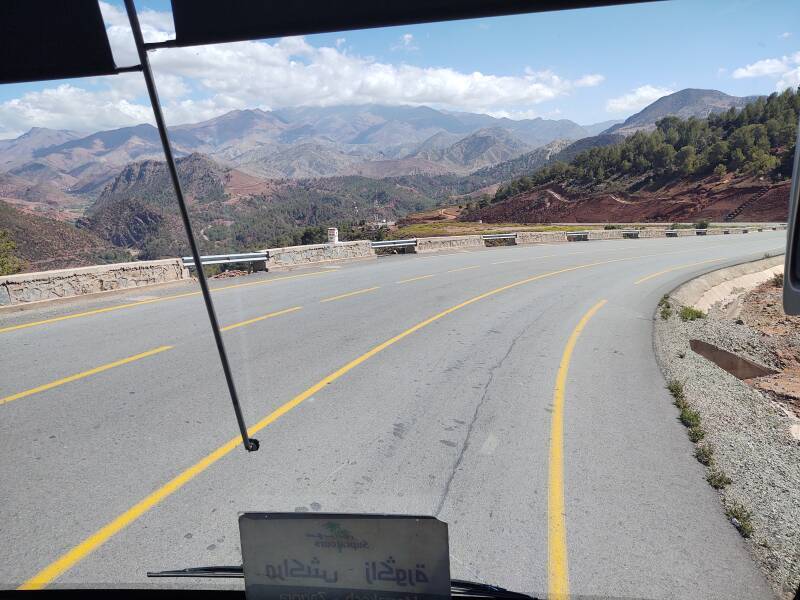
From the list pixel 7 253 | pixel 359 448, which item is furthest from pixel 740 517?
pixel 7 253

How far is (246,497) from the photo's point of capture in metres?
4.14

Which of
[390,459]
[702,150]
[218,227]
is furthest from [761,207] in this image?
[218,227]

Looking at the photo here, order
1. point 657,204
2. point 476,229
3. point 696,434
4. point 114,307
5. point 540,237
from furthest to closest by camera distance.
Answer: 1. point 476,229
2. point 540,237
3. point 657,204
4. point 114,307
5. point 696,434

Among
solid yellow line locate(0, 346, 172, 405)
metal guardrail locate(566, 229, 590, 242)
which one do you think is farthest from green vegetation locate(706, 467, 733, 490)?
metal guardrail locate(566, 229, 590, 242)

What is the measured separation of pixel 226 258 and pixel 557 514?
1531 centimetres

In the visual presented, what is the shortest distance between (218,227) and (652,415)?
2180 inches

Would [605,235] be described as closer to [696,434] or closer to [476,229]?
[476,229]

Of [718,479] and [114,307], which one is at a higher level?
[114,307]

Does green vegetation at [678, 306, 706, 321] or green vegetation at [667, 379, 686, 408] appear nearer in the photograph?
green vegetation at [667, 379, 686, 408]

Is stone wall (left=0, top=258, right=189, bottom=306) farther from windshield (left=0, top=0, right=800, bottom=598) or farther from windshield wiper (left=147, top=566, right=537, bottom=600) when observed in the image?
windshield wiper (left=147, top=566, right=537, bottom=600)

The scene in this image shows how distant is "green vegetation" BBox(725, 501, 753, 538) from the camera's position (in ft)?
12.6

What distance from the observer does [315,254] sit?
22.7m

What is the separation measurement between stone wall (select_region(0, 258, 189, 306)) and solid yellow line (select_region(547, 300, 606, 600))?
11922mm

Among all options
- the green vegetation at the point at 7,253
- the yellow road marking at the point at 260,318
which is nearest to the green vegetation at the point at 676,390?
the yellow road marking at the point at 260,318
